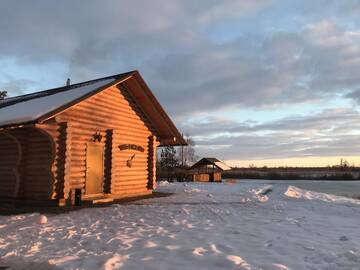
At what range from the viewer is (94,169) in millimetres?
14797

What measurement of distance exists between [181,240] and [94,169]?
764 cm

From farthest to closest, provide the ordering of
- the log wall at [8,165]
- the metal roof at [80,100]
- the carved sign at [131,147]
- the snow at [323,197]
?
1. the snow at [323,197]
2. the carved sign at [131,147]
3. the log wall at [8,165]
4. the metal roof at [80,100]

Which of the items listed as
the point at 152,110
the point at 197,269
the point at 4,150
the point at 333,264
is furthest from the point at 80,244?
the point at 152,110

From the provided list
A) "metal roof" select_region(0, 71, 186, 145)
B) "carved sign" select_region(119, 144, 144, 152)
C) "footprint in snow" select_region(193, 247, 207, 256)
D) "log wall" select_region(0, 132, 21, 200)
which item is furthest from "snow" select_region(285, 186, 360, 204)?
"footprint in snow" select_region(193, 247, 207, 256)

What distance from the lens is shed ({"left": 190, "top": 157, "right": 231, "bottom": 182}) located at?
122 ft

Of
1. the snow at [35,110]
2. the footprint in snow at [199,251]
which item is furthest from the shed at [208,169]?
the footprint in snow at [199,251]

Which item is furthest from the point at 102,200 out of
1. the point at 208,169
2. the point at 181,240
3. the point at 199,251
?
the point at 208,169

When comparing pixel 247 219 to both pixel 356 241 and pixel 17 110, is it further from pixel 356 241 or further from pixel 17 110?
pixel 17 110

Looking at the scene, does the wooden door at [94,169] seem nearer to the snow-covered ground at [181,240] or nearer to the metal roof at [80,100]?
the metal roof at [80,100]

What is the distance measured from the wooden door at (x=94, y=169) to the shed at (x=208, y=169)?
21.5 metres

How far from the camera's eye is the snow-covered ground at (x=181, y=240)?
20.9ft

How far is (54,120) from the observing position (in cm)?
1264

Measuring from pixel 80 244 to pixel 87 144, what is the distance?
7157 mm

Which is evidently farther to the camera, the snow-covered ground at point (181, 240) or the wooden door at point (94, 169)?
the wooden door at point (94, 169)
